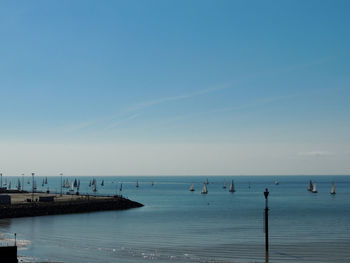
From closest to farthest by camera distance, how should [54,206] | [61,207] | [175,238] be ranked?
1. [175,238]
2. [54,206]
3. [61,207]

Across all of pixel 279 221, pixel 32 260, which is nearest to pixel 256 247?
pixel 32 260

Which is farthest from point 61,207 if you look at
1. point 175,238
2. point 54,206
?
point 175,238

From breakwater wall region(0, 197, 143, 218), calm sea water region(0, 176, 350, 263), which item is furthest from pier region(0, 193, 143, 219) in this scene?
calm sea water region(0, 176, 350, 263)

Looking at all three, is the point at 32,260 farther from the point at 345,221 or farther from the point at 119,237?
the point at 345,221

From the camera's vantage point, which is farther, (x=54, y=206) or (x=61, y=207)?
(x=61, y=207)

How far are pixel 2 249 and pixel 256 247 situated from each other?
3171cm

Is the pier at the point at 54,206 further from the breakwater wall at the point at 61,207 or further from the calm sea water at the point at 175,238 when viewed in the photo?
the calm sea water at the point at 175,238

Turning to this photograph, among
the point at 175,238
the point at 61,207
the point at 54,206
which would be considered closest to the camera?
the point at 175,238

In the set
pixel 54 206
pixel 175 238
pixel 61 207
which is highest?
Result: pixel 54 206

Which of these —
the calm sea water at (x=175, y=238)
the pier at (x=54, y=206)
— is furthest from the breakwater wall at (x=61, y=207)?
the calm sea water at (x=175, y=238)

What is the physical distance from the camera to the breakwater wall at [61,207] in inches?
3734

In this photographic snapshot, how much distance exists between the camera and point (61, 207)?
106m

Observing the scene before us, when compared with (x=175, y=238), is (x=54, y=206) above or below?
above

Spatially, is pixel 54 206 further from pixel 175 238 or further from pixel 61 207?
pixel 175 238
